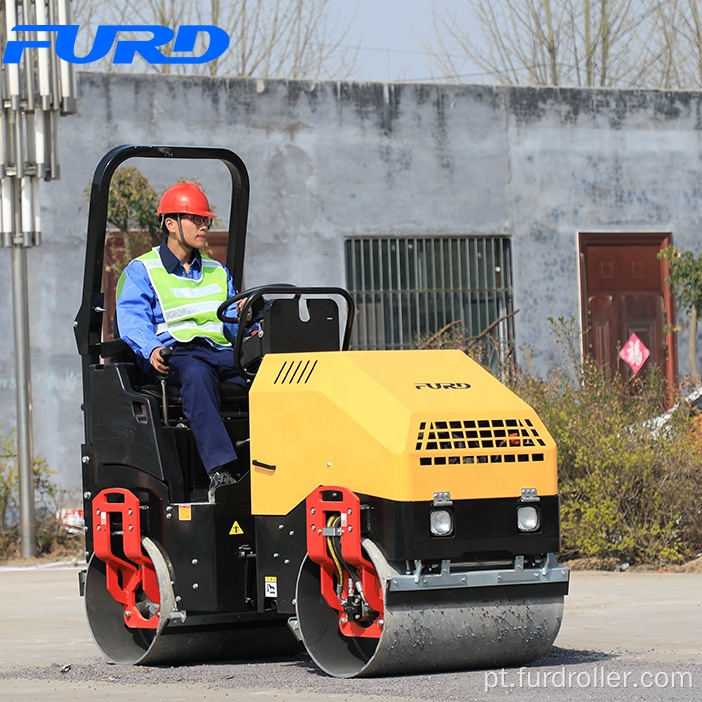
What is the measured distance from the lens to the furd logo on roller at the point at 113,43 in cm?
1638

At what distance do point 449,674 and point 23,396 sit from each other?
9668 millimetres

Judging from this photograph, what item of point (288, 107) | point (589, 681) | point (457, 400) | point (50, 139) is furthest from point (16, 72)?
point (589, 681)

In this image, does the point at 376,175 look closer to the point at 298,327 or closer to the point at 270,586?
the point at 298,327

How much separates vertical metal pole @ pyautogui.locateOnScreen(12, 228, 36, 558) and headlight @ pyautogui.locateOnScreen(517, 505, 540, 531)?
374 inches

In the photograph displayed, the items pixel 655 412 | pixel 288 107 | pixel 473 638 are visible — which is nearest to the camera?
pixel 473 638

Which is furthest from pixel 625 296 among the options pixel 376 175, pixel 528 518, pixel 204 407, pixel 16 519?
pixel 528 518

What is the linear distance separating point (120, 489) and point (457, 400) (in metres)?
2.06

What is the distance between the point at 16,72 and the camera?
16469 mm

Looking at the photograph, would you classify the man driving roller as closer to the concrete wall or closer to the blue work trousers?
the blue work trousers

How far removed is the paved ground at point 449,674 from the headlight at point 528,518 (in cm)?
67

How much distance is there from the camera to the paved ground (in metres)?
7.26

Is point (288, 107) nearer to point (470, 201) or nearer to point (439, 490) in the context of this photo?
point (470, 201)

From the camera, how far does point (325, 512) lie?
7.86 metres

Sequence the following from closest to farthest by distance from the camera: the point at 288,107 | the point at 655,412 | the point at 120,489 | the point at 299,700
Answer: the point at 299,700 → the point at 120,489 → the point at 655,412 → the point at 288,107
